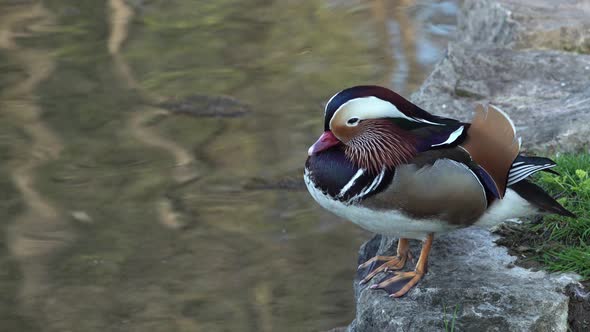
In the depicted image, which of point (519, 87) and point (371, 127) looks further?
point (519, 87)

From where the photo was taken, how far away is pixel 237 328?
4.69 metres

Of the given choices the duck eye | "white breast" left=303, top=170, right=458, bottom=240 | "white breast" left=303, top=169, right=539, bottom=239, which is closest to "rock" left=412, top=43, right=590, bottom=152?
"white breast" left=303, top=169, right=539, bottom=239

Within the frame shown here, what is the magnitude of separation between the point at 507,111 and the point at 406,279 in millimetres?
1707

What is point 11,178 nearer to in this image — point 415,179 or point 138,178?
point 138,178

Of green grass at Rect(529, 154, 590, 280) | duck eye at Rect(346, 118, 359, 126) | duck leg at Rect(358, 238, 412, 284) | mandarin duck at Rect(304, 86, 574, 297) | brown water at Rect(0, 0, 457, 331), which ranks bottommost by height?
brown water at Rect(0, 0, 457, 331)

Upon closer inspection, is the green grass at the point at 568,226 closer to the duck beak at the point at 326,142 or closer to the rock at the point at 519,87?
the rock at the point at 519,87

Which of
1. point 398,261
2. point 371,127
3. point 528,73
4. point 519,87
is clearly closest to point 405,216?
point 371,127

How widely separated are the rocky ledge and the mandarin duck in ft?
0.80

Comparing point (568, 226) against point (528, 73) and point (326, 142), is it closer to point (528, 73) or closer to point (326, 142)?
point (326, 142)

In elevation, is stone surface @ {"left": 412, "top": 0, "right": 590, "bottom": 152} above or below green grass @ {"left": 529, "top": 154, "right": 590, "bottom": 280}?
below

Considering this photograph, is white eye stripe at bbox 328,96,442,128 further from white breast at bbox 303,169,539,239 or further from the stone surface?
the stone surface

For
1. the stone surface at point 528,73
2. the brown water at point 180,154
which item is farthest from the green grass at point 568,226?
the brown water at point 180,154

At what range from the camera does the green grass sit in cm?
327

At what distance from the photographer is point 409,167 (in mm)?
2998
